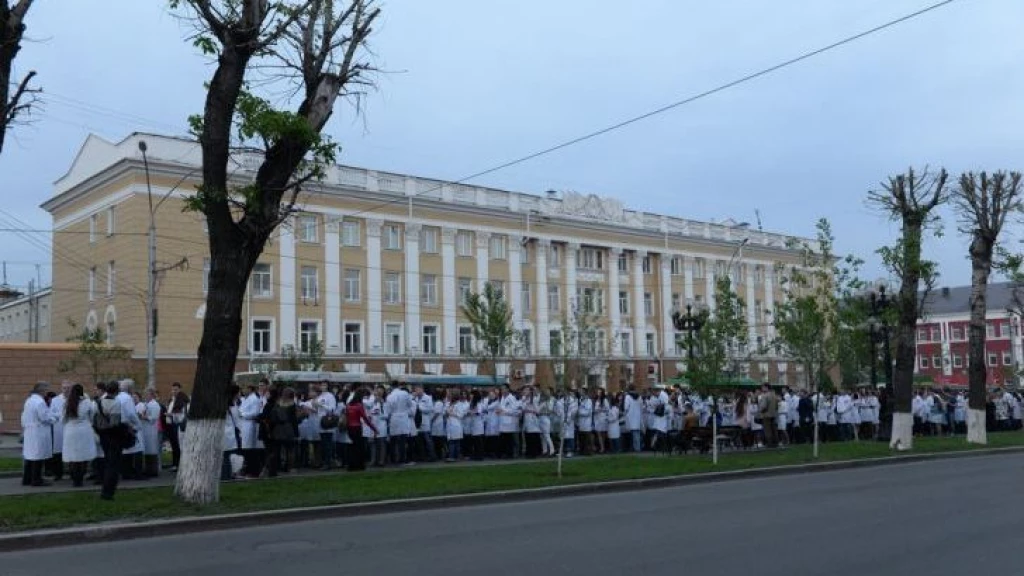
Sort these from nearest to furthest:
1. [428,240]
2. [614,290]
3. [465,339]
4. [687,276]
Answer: [428,240] < [465,339] < [614,290] < [687,276]

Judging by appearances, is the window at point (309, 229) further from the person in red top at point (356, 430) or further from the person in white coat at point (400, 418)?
the person in red top at point (356, 430)

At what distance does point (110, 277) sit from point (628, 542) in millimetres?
46228

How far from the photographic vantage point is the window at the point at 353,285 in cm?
5642

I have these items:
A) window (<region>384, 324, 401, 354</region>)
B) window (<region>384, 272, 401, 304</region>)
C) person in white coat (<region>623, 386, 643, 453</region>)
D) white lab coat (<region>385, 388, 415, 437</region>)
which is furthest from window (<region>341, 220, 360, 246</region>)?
white lab coat (<region>385, 388, 415, 437</region>)

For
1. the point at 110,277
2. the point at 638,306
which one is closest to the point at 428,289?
the point at 638,306

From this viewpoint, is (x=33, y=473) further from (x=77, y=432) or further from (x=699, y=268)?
(x=699, y=268)

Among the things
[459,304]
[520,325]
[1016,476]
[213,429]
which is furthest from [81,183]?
[1016,476]

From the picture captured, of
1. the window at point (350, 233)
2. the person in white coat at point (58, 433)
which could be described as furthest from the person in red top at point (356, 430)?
the window at point (350, 233)

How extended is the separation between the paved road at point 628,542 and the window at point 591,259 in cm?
5020

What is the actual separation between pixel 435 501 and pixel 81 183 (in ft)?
145

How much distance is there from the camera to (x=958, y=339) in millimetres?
109125

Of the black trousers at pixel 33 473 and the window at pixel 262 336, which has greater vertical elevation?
the window at pixel 262 336

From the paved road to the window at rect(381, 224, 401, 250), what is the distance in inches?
1673

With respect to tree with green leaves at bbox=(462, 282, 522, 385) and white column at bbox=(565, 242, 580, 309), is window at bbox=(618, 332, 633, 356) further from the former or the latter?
tree with green leaves at bbox=(462, 282, 522, 385)
